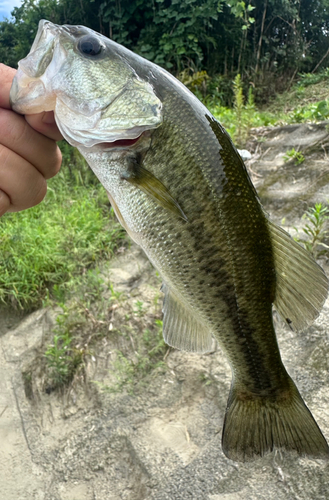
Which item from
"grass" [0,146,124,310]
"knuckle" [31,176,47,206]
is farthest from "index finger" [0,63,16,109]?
"grass" [0,146,124,310]

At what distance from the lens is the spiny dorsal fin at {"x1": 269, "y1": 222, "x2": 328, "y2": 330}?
129 cm

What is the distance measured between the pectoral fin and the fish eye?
38cm

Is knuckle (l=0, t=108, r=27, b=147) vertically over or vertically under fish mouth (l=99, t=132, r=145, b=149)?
under

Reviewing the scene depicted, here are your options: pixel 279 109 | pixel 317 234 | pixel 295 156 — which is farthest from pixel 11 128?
pixel 279 109

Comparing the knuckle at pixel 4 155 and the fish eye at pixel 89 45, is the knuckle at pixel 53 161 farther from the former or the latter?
the fish eye at pixel 89 45

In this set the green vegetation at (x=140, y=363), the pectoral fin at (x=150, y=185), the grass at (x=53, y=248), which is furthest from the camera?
the grass at (x=53, y=248)

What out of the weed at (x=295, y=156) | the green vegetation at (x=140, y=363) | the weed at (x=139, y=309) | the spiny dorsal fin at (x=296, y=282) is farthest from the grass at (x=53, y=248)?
the spiny dorsal fin at (x=296, y=282)

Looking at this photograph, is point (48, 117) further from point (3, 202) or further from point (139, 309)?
point (139, 309)

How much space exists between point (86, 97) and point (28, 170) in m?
0.36

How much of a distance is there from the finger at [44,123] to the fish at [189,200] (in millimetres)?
102

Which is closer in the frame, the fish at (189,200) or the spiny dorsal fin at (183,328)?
the fish at (189,200)

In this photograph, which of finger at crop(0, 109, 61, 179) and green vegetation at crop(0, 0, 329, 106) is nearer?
finger at crop(0, 109, 61, 179)

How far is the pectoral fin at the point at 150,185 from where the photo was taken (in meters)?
1.19

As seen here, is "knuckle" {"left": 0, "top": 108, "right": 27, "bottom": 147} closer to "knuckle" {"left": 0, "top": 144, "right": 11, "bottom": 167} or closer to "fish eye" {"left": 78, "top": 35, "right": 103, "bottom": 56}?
"knuckle" {"left": 0, "top": 144, "right": 11, "bottom": 167}
